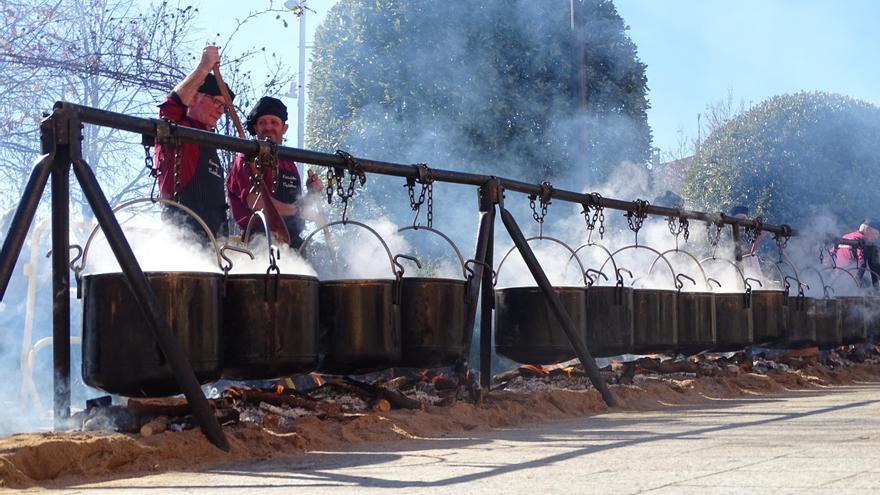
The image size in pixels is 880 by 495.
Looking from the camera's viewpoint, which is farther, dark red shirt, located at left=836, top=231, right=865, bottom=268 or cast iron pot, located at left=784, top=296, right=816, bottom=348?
dark red shirt, located at left=836, top=231, right=865, bottom=268

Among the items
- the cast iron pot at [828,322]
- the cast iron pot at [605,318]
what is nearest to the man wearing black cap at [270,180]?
the cast iron pot at [605,318]

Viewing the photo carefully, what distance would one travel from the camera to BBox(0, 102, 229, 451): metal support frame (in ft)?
14.6

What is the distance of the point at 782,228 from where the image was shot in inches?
440

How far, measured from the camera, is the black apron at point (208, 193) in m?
6.30

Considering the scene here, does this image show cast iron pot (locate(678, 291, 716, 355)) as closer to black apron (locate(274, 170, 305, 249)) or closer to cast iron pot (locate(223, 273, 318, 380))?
black apron (locate(274, 170, 305, 249))

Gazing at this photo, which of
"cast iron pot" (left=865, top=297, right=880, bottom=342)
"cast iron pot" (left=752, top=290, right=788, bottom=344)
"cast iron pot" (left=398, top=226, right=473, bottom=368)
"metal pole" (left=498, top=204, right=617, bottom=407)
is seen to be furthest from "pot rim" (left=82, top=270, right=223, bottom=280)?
"cast iron pot" (left=865, top=297, right=880, bottom=342)

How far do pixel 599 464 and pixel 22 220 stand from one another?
239 cm

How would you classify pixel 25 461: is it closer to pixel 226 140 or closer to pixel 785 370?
pixel 226 140

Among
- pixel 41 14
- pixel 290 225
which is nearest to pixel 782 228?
pixel 290 225

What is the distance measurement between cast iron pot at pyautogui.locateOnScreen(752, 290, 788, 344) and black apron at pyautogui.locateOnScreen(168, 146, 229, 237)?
5208mm

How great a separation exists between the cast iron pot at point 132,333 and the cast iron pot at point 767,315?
20.6ft

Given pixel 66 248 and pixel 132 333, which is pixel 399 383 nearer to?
pixel 132 333

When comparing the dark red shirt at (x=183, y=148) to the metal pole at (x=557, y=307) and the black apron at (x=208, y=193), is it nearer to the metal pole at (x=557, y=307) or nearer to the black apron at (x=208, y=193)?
the black apron at (x=208, y=193)

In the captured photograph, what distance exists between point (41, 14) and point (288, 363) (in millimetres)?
7348
